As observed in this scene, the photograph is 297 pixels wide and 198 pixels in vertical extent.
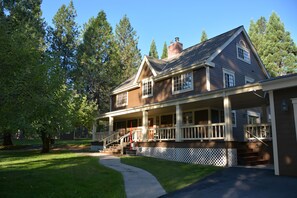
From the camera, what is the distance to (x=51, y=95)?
809 centimetres

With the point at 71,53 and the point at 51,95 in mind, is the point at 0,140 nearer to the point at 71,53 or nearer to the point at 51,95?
the point at 71,53

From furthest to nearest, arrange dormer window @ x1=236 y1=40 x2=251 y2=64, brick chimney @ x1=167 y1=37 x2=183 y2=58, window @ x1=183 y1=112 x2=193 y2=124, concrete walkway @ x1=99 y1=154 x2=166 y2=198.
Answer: brick chimney @ x1=167 y1=37 x2=183 y2=58
dormer window @ x1=236 y1=40 x2=251 y2=64
window @ x1=183 y1=112 x2=193 y2=124
concrete walkway @ x1=99 y1=154 x2=166 y2=198

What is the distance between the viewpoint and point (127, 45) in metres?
50.3

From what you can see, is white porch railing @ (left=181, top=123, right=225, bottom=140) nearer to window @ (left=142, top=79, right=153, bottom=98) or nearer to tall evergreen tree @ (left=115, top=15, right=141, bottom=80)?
window @ (left=142, top=79, right=153, bottom=98)

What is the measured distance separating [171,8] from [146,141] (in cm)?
917

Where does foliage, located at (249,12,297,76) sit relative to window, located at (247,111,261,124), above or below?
above

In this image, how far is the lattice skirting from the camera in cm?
1221

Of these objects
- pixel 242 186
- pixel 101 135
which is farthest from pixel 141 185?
pixel 101 135

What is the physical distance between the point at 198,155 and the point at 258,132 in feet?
13.7

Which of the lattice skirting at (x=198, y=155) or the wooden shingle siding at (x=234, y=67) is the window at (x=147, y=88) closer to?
the wooden shingle siding at (x=234, y=67)

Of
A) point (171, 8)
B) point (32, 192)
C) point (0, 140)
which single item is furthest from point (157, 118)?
point (0, 140)

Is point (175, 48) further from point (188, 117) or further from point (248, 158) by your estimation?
point (248, 158)

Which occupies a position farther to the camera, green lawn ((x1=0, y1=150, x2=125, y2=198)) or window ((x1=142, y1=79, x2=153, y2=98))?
window ((x1=142, y1=79, x2=153, y2=98))

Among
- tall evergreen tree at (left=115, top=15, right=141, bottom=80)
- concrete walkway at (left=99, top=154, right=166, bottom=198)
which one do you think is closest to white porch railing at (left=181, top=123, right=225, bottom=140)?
concrete walkway at (left=99, top=154, right=166, bottom=198)
